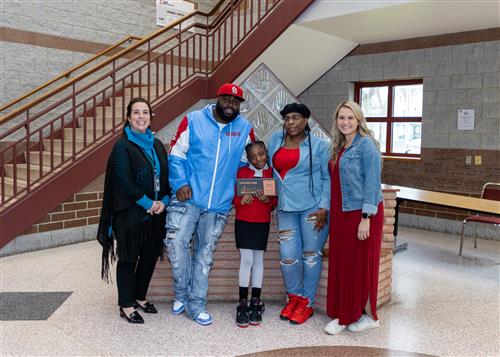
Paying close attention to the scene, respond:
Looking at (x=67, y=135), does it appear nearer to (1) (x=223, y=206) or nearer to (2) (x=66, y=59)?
(2) (x=66, y=59)

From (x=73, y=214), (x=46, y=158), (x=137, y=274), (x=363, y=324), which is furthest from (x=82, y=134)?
(x=363, y=324)

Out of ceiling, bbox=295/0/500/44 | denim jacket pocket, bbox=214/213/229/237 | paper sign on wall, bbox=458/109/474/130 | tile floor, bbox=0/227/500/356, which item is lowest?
tile floor, bbox=0/227/500/356

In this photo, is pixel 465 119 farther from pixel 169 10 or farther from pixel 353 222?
pixel 169 10

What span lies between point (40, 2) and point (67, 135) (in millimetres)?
1698

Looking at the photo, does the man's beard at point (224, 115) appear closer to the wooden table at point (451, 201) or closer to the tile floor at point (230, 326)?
the tile floor at point (230, 326)

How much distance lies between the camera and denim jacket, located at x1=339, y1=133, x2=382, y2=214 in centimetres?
258

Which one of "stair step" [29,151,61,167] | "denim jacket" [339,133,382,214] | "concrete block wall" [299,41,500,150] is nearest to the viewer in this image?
"denim jacket" [339,133,382,214]

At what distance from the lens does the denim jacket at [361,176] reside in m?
2.58

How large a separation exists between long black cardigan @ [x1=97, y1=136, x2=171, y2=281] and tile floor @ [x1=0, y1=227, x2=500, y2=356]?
51 cm

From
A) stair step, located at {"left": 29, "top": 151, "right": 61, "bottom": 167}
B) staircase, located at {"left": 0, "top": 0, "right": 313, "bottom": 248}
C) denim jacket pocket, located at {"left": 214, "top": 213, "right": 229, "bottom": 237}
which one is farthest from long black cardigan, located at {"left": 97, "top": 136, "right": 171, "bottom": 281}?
stair step, located at {"left": 29, "top": 151, "right": 61, "bottom": 167}

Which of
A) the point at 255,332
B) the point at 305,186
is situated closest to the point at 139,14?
the point at 305,186

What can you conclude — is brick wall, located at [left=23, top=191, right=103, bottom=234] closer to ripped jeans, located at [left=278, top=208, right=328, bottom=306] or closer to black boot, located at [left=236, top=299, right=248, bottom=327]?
black boot, located at [left=236, top=299, right=248, bottom=327]

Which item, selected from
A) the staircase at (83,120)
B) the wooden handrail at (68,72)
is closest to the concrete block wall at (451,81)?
the staircase at (83,120)

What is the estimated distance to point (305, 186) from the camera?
2.81 metres
